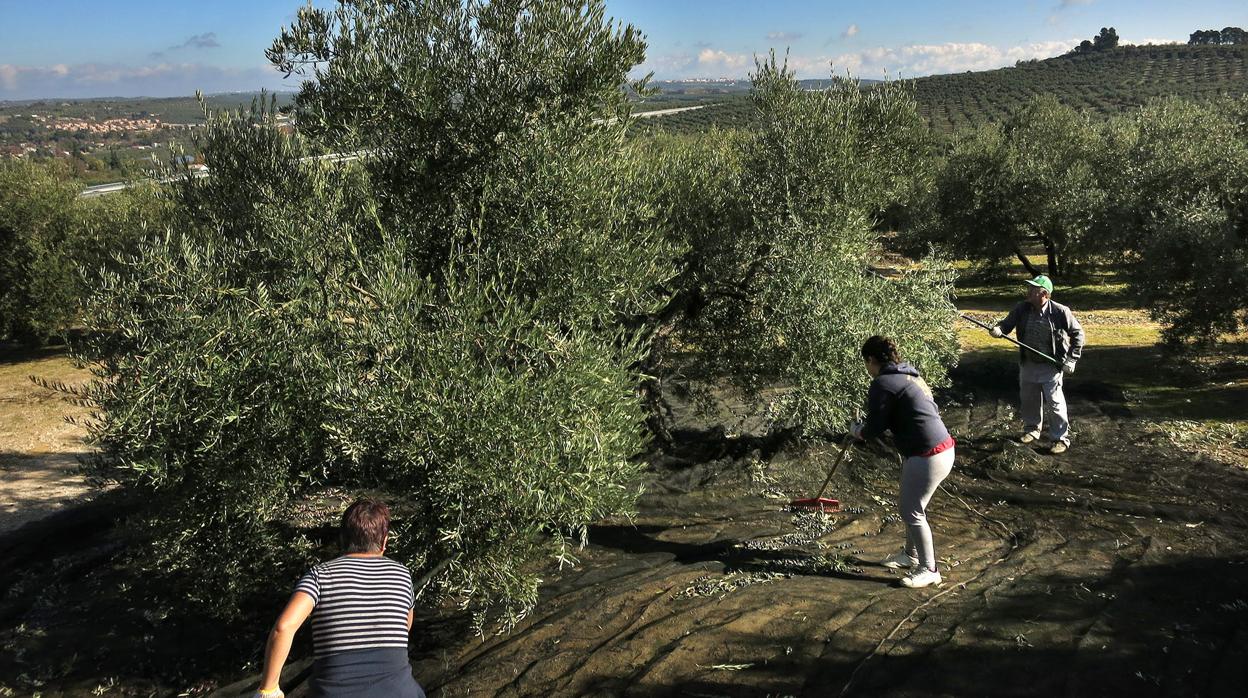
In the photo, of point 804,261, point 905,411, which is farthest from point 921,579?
point 804,261

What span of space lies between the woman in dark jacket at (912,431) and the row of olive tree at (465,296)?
232 cm

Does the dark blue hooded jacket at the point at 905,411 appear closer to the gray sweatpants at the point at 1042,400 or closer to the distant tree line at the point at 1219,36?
the gray sweatpants at the point at 1042,400

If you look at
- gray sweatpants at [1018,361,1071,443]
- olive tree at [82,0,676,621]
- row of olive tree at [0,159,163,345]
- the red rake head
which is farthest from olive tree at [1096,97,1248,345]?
row of olive tree at [0,159,163,345]

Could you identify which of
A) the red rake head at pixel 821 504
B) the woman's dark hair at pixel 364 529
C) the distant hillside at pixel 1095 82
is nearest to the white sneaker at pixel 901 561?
the red rake head at pixel 821 504

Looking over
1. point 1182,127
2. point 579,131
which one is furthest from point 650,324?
point 1182,127

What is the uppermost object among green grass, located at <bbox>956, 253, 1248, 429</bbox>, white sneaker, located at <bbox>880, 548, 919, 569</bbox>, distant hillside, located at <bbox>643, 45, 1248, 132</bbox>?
distant hillside, located at <bbox>643, 45, 1248, 132</bbox>

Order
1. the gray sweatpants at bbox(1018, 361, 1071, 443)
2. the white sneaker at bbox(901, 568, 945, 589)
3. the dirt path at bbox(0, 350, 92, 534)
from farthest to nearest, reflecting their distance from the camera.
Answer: the dirt path at bbox(0, 350, 92, 534)
the gray sweatpants at bbox(1018, 361, 1071, 443)
the white sneaker at bbox(901, 568, 945, 589)

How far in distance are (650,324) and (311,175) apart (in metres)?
5.36

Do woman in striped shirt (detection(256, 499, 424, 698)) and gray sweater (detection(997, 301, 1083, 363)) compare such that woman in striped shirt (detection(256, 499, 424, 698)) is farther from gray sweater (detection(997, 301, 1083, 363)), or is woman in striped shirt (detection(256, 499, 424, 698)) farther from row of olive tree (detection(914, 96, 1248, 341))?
row of olive tree (detection(914, 96, 1248, 341))

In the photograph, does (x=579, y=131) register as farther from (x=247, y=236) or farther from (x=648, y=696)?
(x=648, y=696)

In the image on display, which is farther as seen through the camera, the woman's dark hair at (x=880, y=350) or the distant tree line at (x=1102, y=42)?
the distant tree line at (x=1102, y=42)

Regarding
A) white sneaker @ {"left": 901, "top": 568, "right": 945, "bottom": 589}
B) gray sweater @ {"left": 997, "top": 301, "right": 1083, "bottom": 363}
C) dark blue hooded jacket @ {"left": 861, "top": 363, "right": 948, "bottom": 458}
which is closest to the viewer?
dark blue hooded jacket @ {"left": 861, "top": 363, "right": 948, "bottom": 458}

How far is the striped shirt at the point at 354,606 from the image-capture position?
420cm

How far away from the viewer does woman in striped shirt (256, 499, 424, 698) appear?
4129 mm
